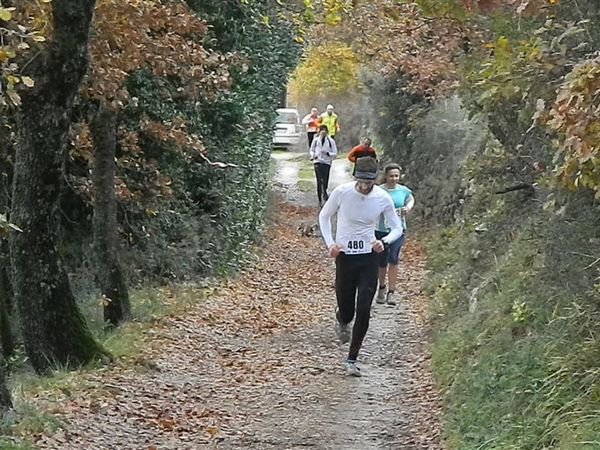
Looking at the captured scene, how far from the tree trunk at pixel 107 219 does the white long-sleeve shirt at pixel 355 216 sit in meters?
3.11

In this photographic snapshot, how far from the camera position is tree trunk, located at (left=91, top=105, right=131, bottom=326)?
12633 mm

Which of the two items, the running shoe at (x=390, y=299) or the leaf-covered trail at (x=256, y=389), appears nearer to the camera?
the leaf-covered trail at (x=256, y=389)

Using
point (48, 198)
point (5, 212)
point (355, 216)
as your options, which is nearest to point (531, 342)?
point (355, 216)

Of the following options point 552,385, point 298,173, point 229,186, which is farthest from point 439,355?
point 298,173

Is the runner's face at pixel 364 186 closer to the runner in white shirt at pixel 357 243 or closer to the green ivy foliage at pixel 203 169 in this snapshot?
the runner in white shirt at pixel 357 243

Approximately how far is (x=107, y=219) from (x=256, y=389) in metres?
3.54

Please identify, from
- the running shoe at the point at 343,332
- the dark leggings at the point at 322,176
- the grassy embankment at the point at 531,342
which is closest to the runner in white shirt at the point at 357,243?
the running shoe at the point at 343,332

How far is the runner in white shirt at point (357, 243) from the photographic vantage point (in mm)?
10766

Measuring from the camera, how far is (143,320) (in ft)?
44.8

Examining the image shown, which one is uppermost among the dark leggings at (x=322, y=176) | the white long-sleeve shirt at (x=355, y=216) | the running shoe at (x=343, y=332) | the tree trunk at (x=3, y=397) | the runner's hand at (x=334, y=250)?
the white long-sleeve shirt at (x=355, y=216)

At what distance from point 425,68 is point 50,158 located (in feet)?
44.7

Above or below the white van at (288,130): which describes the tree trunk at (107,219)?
above

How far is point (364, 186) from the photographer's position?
36.1ft

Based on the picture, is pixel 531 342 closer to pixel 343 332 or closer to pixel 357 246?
pixel 357 246
